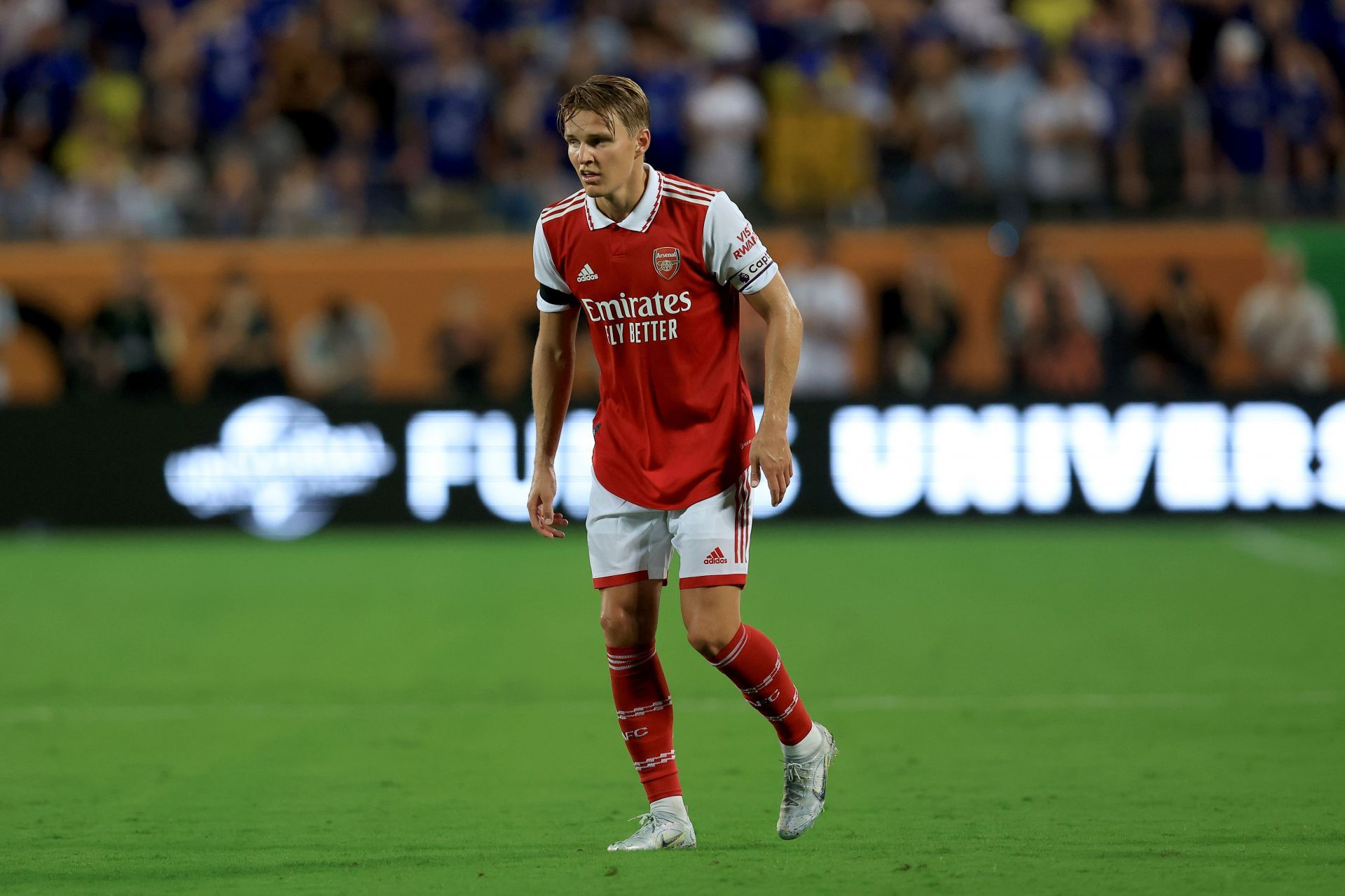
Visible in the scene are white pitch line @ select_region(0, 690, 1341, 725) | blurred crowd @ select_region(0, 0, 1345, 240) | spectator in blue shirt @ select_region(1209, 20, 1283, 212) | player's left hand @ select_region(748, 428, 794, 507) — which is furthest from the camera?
spectator in blue shirt @ select_region(1209, 20, 1283, 212)

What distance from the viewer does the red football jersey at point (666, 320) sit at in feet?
16.8

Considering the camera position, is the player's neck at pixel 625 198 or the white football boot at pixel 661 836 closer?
the player's neck at pixel 625 198

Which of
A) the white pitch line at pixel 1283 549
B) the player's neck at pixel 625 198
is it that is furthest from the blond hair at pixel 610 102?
the white pitch line at pixel 1283 549

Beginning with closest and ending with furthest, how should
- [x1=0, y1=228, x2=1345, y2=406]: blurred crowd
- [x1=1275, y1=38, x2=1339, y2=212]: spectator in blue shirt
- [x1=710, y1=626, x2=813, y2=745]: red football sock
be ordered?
[x1=710, y1=626, x2=813, y2=745]: red football sock → [x1=0, y1=228, x2=1345, y2=406]: blurred crowd → [x1=1275, y1=38, x2=1339, y2=212]: spectator in blue shirt

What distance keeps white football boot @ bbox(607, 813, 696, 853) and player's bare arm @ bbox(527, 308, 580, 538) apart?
939mm

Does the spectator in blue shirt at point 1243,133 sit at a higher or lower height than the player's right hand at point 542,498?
higher

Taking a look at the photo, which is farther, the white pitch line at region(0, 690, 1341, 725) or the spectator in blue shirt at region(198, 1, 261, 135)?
the spectator in blue shirt at region(198, 1, 261, 135)

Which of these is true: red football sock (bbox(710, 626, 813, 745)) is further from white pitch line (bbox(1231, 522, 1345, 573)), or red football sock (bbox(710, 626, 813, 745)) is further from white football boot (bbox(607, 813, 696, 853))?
white pitch line (bbox(1231, 522, 1345, 573))

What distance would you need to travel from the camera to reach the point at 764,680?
5203 mm

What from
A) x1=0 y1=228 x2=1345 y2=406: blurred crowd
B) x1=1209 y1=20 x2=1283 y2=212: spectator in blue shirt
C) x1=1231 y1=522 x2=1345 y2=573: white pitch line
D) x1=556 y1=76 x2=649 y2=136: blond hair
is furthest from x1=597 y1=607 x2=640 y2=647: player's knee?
x1=1209 y1=20 x2=1283 y2=212: spectator in blue shirt

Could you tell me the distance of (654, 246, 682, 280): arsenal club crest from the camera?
5098mm

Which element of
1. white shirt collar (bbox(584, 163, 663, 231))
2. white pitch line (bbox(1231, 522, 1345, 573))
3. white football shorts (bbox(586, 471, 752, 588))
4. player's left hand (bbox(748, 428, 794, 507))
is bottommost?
white pitch line (bbox(1231, 522, 1345, 573))

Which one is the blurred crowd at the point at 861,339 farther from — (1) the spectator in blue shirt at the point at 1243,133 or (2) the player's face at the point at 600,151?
(2) the player's face at the point at 600,151

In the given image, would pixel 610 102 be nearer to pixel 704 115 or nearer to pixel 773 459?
pixel 773 459
